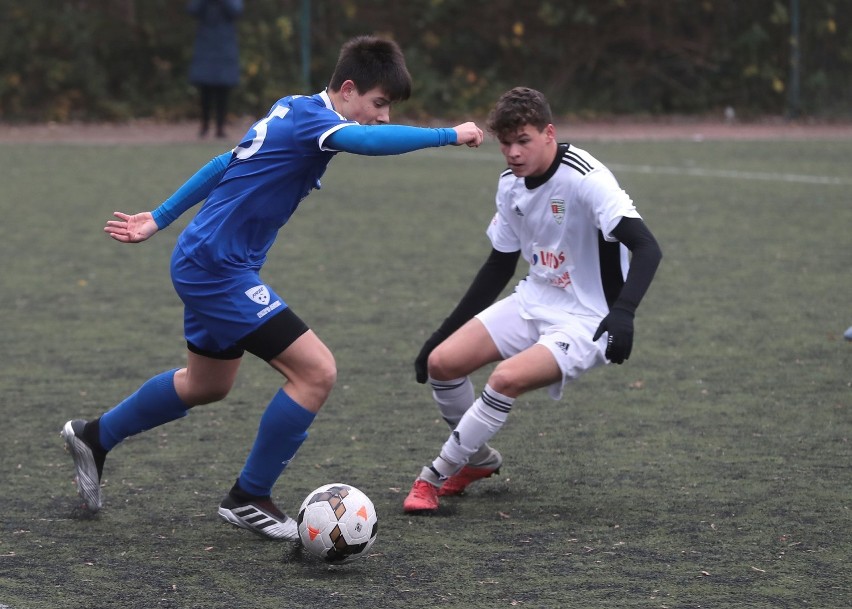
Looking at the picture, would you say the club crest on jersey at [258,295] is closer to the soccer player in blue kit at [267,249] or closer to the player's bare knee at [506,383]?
the soccer player in blue kit at [267,249]

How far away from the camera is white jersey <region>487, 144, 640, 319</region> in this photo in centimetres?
491

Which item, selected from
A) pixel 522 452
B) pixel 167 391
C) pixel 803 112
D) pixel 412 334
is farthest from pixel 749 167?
pixel 167 391

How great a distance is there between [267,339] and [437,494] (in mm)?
879

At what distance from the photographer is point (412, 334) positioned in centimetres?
761

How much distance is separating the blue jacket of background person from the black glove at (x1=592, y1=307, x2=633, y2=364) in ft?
46.2

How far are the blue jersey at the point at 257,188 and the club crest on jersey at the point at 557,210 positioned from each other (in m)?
0.87

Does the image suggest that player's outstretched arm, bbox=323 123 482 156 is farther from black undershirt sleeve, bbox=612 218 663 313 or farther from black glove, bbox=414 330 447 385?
black glove, bbox=414 330 447 385

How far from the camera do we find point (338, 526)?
4133 millimetres

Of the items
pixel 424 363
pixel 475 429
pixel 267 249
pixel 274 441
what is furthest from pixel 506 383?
pixel 267 249

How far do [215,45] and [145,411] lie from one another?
13766 mm

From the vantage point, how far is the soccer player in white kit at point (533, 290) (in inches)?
186

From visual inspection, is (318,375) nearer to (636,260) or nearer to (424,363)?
(424,363)

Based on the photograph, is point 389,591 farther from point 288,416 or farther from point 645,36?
point 645,36

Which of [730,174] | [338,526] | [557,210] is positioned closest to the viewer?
[338,526]
